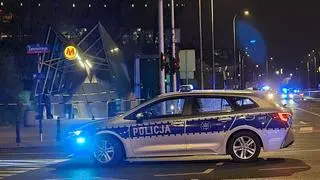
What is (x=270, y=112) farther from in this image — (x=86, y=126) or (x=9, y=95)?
(x=9, y=95)

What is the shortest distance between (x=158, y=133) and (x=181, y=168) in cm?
101

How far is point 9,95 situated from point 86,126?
83.8 feet

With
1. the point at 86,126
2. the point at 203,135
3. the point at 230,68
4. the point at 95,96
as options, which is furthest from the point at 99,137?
the point at 230,68

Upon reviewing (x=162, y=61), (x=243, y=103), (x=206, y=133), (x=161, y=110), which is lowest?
(x=206, y=133)

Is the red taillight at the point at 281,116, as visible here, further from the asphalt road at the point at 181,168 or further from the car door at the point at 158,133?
the car door at the point at 158,133

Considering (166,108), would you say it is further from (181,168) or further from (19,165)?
(19,165)

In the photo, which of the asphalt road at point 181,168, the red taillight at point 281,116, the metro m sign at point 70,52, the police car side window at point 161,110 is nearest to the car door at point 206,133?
the asphalt road at point 181,168

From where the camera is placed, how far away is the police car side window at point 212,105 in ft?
46.2

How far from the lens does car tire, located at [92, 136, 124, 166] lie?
14117 mm

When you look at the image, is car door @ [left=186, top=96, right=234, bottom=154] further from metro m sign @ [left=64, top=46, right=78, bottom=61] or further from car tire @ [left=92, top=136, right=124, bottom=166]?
metro m sign @ [left=64, top=46, right=78, bottom=61]

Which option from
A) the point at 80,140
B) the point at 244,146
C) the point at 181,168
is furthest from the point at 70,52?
the point at 181,168

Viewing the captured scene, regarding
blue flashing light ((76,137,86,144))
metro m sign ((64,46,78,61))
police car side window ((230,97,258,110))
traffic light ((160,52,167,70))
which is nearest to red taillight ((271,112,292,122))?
police car side window ((230,97,258,110))

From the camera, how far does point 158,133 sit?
45.6 ft

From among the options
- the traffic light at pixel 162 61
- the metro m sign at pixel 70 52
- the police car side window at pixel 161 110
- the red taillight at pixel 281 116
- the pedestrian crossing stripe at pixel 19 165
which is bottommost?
the pedestrian crossing stripe at pixel 19 165
